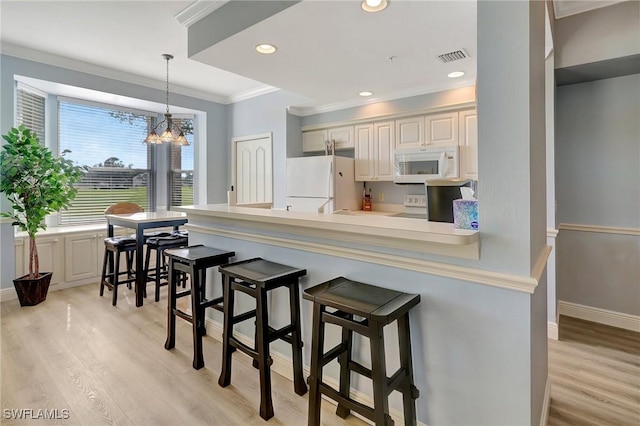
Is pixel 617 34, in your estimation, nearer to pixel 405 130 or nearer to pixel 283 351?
pixel 405 130

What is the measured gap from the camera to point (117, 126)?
4973 millimetres

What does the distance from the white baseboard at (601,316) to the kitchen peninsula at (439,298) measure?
2.62m

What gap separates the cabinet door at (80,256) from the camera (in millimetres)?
4125

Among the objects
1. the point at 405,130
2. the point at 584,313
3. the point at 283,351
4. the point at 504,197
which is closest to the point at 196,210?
the point at 283,351

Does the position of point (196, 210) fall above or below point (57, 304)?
above

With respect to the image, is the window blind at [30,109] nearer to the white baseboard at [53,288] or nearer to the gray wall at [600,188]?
the white baseboard at [53,288]

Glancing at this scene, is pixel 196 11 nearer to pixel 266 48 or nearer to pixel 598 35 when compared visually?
pixel 266 48

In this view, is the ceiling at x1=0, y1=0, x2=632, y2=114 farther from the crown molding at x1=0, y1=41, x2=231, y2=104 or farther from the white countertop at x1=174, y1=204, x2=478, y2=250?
the white countertop at x1=174, y1=204, x2=478, y2=250

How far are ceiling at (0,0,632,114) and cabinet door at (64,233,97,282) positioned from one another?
2159mm

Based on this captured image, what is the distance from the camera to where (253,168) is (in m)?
5.36

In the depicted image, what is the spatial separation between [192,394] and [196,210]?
146 cm

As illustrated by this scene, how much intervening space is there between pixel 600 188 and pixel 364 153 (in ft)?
8.37

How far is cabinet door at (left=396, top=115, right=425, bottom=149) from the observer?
3961 mm

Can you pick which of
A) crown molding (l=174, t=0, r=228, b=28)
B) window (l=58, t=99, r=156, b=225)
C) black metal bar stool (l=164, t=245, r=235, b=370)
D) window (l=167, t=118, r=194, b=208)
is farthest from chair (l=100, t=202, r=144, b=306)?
crown molding (l=174, t=0, r=228, b=28)
